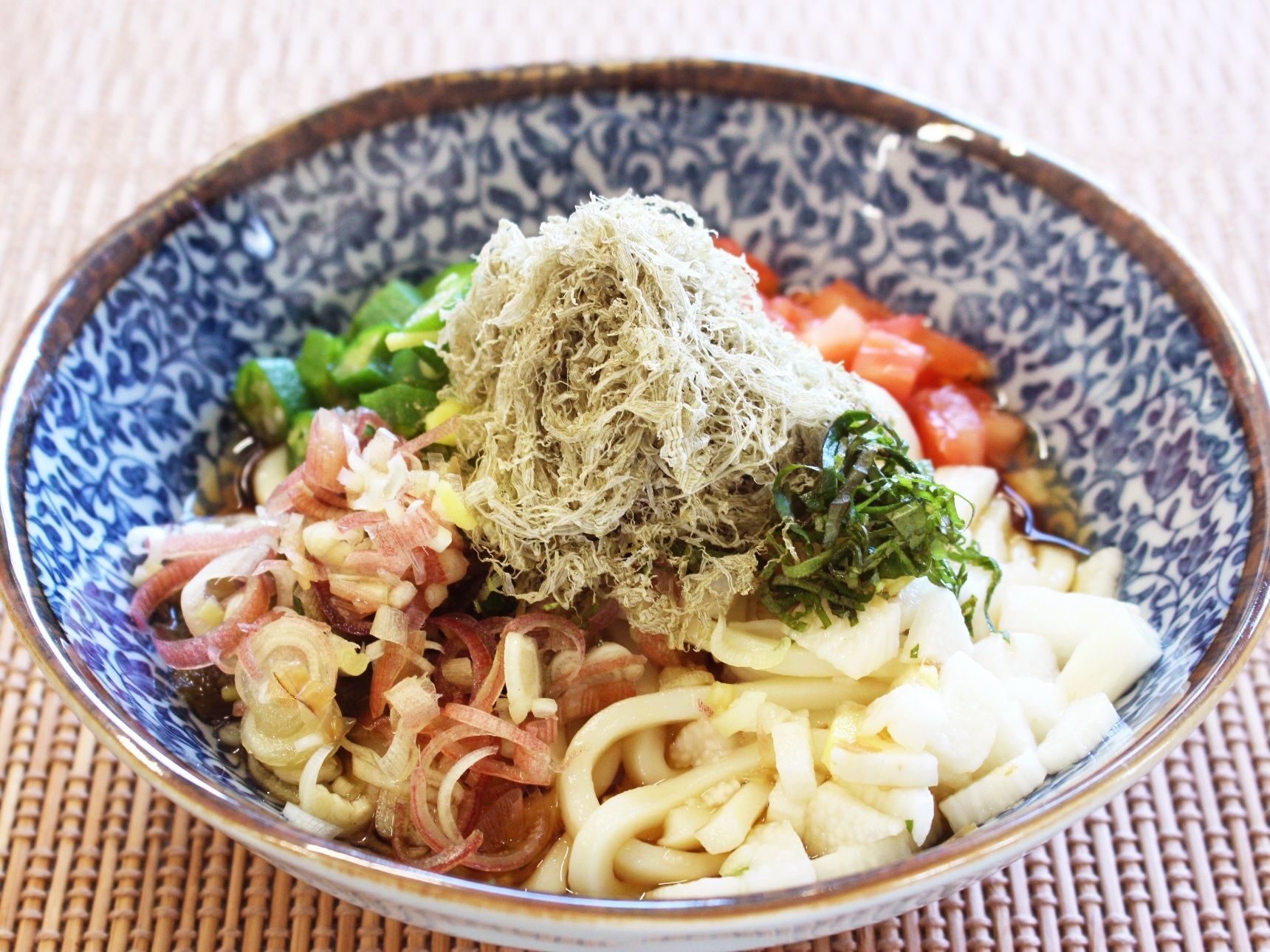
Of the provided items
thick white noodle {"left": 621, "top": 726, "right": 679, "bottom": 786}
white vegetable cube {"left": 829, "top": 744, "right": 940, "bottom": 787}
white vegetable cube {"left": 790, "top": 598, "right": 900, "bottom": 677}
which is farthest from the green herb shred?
thick white noodle {"left": 621, "top": 726, "right": 679, "bottom": 786}

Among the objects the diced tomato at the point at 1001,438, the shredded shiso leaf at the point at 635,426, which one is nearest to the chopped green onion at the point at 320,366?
the shredded shiso leaf at the point at 635,426

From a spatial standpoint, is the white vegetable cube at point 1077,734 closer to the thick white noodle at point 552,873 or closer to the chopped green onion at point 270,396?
the thick white noodle at point 552,873

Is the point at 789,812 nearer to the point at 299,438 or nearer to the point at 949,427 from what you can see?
the point at 949,427

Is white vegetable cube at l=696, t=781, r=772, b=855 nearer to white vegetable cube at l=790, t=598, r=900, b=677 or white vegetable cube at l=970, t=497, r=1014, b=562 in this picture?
white vegetable cube at l=790, t=598, r=900, b=677

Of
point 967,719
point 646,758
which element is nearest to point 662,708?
point 646,758

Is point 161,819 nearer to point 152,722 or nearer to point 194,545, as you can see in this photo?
point 152,722

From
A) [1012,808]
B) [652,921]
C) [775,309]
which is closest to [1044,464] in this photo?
[775,309]
